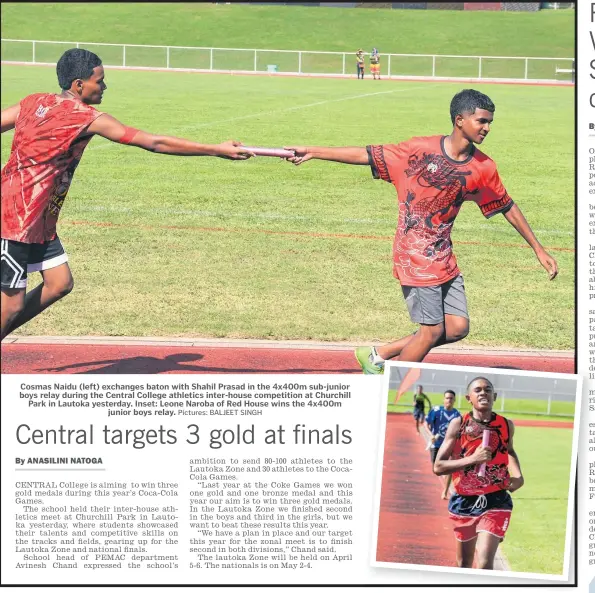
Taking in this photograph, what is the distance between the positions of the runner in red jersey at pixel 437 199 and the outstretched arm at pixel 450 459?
164 centimetres

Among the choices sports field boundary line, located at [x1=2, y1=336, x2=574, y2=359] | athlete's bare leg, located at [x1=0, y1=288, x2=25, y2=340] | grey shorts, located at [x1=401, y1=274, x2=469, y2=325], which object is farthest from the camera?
sports field boundary line, located at [x1=2, y1=336, x2=574, y2=359]

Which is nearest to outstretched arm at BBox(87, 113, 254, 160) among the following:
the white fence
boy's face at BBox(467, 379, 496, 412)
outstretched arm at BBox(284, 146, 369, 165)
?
outstretched arm at BBox(284, 146, 369, 165)

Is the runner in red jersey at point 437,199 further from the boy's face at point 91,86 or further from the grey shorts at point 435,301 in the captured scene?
the boy's face at point 91,86

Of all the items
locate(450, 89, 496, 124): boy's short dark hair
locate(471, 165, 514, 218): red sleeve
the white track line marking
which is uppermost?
locate(450, 89, 496, 124): boy's short dark hair

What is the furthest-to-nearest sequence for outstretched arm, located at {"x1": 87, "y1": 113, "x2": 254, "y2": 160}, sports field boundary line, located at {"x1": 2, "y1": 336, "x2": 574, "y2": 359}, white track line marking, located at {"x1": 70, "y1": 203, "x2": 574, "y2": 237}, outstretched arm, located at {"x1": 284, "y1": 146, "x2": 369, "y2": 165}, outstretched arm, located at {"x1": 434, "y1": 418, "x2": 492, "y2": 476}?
white track line marking, located at {"x1": 70, "y1": 203, "x2": 574, "y2": 237}
sports field boundary line, located at {"x1": 2, "y1": 336, "x2": 574, "y2": 359}
outstretched arm, located at {"x1": 284, "y1": 146, "x2": 369, "y2": 165}
outstretched arm, located at {"x1": 87, "y1": 113, "x2": 254, "y2": 160}
outstretched arm, located at {"x1": 434, "y1": 418, "x2": 492, "y2": 476}

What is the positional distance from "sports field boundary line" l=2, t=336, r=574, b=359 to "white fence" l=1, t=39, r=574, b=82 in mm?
36004

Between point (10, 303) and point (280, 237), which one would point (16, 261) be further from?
point (280, 237)

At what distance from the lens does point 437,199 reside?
9766mm

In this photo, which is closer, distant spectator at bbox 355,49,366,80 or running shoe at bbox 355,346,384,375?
running shoe at bbox 355,346,384,375

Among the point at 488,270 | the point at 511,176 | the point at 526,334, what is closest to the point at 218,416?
the point at 526,334

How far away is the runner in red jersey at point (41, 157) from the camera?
952 cm

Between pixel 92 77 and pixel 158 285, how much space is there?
606 centimetres

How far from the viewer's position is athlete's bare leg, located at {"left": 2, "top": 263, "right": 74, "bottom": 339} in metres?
10.1

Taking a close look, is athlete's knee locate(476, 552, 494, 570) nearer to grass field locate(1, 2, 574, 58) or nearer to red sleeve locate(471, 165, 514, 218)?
red sleeve locate(471, 165, 514, 218)
